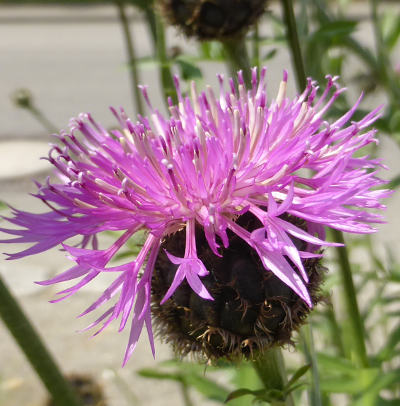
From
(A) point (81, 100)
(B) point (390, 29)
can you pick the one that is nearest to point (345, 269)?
(B) point (390, 29)

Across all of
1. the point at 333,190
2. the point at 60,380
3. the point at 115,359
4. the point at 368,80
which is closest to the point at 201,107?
the point at 333,190

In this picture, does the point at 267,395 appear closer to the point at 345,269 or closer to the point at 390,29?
the point at 345,269

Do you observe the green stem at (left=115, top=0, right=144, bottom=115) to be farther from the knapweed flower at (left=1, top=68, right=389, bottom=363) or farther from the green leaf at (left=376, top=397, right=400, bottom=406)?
the green leaf at (left=376, top=397, right=400, bottom=406)

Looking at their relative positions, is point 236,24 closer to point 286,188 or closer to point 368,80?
point 286,188

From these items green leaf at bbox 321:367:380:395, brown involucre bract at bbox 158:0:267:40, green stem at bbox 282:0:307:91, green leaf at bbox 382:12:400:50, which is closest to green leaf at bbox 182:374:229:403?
green leaf at bbox 321:367:380:395

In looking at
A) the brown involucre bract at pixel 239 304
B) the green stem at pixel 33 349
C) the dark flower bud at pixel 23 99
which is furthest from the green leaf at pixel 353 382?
the dark flower bud at pixel 23 99

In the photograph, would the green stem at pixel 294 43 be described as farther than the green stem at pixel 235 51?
No

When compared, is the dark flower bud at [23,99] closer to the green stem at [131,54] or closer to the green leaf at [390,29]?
the green stem at [131,54]
